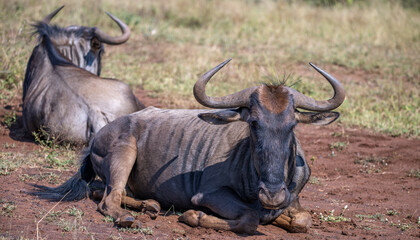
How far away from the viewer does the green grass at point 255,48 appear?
1003 centimetres

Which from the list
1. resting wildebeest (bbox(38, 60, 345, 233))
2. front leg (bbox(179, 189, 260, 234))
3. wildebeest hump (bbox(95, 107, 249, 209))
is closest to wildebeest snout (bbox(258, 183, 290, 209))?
resting wildebeest (bbox(38, 60, 345, 233))

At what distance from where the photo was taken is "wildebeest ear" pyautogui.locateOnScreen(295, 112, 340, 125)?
15.8 feet

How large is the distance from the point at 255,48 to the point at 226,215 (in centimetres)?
825

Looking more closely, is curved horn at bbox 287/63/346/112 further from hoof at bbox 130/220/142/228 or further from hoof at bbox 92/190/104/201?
hoof at bbox 92/190/104/201

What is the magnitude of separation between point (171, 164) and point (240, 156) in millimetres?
771

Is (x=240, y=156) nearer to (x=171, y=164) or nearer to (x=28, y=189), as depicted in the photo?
(x=171, y=164)

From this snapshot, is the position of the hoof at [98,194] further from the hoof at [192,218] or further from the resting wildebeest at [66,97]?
the resting wildebeest at [66,97]

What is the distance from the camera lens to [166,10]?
14.9 metres

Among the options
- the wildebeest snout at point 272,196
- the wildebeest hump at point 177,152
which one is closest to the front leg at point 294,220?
the wildebeest hump at point 177,152

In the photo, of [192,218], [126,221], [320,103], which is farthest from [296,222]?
[126,221]

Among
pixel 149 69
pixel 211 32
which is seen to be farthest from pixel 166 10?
pixel 149 69

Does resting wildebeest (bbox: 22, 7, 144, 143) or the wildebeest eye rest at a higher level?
the wildebeest eye

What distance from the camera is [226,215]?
15.8ft

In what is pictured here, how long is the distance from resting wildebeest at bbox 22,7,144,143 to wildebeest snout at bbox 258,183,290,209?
357cm
